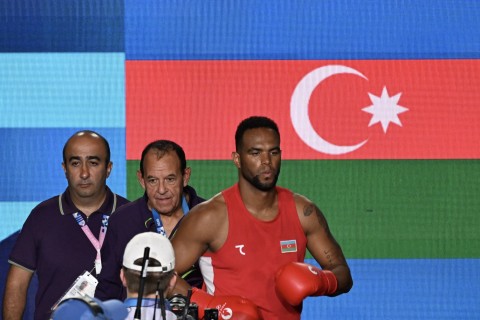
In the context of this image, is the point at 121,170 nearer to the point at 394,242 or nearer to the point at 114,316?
the point at 394,242

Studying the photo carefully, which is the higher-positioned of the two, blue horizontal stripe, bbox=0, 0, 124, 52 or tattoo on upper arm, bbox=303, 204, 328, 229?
blue horizontal stripe, bbox=0, 0, 124, 52

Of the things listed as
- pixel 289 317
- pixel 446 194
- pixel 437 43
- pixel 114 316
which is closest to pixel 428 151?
pixel 446 194

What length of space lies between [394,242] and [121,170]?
165 cm

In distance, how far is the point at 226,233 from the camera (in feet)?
13.3

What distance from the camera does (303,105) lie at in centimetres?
588

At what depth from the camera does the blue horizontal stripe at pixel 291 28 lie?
588cm

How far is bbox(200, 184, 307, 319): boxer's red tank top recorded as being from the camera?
3996mm

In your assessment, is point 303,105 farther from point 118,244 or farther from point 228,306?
point 228,306

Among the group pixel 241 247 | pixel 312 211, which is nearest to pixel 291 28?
pixel 312 211

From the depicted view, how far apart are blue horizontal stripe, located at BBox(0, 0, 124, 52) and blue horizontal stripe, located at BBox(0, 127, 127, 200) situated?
50 cm

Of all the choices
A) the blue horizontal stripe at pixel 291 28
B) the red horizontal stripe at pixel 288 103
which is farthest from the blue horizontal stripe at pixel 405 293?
the blue horizontal stripe at pixel 291 28

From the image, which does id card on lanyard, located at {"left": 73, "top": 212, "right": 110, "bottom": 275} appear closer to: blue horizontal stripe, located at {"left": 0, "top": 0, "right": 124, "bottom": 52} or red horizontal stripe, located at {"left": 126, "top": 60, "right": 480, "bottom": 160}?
red horizontal stripe, located at {"left": 126, "top": 60, "right": 480, "bottom": 160}

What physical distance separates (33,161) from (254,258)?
226 centimetres

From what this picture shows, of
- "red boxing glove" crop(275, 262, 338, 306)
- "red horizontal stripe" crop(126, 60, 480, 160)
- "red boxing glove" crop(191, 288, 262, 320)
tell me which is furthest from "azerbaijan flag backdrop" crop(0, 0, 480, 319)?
"red boxing glove" crop(191, 288, 262, 320)
